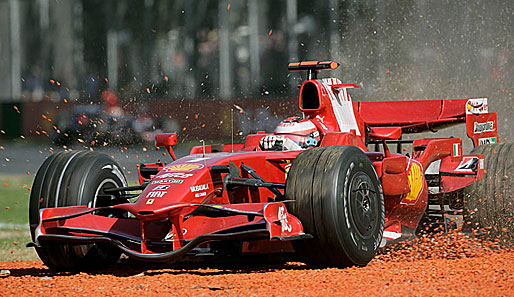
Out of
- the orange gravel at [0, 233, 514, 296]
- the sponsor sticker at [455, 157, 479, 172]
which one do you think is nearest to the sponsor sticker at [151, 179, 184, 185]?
the orange gravel at [0, 233, 514, 296]

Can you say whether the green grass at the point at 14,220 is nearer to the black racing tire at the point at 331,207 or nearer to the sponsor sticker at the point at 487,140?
the black racing tire at the point at 331,207

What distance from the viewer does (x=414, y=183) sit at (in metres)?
8.00

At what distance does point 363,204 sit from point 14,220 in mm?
8038

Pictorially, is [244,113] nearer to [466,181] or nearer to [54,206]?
[466,181]

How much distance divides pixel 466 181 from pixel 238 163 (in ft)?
9.95

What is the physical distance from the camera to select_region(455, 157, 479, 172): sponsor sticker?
28.7ft

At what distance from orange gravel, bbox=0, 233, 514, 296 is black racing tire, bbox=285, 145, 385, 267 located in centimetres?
15

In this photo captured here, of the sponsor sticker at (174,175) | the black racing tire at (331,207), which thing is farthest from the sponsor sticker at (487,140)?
the sponsor sticker at (174,175)

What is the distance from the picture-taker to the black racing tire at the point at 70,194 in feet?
22.5

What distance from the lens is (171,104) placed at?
82.1 ft

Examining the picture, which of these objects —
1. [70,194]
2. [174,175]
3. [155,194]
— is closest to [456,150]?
A: [174,175]

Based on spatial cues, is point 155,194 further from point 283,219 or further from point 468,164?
point 468,164

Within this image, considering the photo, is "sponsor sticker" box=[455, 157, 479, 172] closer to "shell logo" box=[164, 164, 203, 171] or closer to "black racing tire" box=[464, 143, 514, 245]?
"black racing tire" box=[464, 143, 514, 245]

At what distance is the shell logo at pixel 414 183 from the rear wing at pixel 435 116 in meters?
1.49
